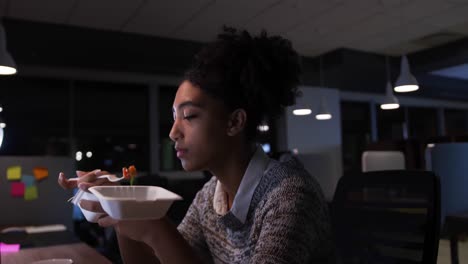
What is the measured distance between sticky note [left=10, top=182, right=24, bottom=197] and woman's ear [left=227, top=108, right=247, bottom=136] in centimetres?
192

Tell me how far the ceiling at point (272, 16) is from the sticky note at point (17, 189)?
2.19 metres

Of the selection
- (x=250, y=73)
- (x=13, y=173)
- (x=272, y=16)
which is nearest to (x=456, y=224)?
(x=250, y=73)

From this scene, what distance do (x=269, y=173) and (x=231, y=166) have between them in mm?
115

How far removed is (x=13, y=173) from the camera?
2.39m

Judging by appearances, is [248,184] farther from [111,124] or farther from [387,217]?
[111,124]

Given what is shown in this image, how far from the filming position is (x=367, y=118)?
7996mm

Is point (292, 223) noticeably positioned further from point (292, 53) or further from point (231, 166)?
point (292, 53)

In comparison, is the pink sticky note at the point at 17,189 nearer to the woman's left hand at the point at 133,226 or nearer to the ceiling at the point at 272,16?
the woman's left hand at the point at 133,226

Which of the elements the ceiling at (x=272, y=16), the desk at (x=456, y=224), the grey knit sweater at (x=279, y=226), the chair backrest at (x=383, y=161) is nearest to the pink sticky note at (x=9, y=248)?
the grey knit sweater at (x=279, y=226)

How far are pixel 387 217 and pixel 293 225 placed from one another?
1.40 ft

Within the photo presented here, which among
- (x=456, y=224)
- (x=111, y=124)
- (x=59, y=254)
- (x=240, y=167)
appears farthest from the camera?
(x=111, y=124)

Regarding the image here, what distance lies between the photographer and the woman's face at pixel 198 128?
946 mm

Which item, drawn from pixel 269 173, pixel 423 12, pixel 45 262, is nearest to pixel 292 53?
pixel 269 173

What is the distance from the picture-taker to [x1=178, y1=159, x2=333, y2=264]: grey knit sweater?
0.81m
